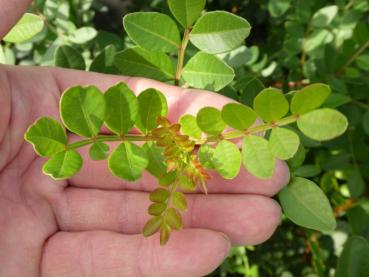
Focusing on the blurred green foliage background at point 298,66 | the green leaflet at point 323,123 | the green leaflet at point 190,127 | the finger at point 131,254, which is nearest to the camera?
the green leaflet at point 323,123

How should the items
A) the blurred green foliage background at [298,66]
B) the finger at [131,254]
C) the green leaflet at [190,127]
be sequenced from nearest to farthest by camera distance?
the green leaflet at [190,127]
the finger at [131,254]
the blurred green foliage background at [298,66]

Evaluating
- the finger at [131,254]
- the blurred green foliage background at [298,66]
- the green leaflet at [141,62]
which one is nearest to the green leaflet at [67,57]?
the blurred green foliage background at [298,66]

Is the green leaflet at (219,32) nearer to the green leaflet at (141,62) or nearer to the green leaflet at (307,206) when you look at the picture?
the green leaflet at (141,62)

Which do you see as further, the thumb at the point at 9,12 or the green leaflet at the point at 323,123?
the thumb at the point at 9,12

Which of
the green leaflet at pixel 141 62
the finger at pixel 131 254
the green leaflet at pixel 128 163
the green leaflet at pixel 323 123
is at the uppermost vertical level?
the green leaflet at pixel 323 123

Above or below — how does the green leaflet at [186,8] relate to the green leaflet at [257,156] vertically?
above

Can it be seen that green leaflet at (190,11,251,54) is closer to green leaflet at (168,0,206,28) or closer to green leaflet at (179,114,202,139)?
green leaflet at (168,0,206,28)

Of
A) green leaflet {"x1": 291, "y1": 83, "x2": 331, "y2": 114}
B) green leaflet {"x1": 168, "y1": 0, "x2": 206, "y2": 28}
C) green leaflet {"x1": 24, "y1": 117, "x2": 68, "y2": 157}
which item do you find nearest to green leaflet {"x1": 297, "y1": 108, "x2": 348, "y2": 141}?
green leaflet {"x1": 291, "y1": 83, "x2": 331, "y2": 114}
